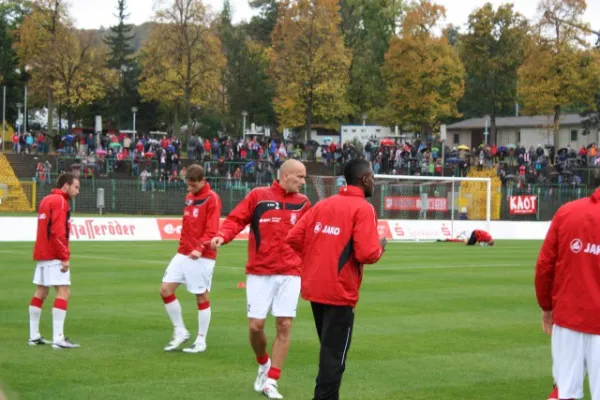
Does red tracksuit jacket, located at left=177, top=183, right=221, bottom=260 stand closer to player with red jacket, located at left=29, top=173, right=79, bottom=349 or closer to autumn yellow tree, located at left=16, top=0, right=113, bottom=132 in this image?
player with red jacket, located at left=29, top=173, right=79, bottom=349

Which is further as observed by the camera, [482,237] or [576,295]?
[482,237]

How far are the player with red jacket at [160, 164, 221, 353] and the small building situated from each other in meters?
77.4

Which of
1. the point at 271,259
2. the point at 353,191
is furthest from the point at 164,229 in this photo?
the point at 353,191

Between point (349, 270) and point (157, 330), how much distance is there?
21.2 feet

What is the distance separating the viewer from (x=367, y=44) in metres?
90.0

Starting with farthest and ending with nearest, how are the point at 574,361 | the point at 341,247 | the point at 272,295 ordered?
the point at 272,295 < the point at 341,247 < the point at 574,361

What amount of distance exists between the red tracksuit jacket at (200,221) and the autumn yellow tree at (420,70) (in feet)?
204

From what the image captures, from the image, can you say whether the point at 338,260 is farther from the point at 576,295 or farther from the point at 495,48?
the point at 495,48

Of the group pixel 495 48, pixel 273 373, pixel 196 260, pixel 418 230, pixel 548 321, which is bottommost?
pixel 418 230

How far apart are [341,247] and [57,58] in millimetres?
65096

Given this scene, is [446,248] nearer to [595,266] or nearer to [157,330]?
[157,330]

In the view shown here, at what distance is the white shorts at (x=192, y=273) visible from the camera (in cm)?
1216

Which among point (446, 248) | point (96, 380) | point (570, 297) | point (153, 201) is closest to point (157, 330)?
point (96, 380)

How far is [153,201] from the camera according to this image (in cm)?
4969
